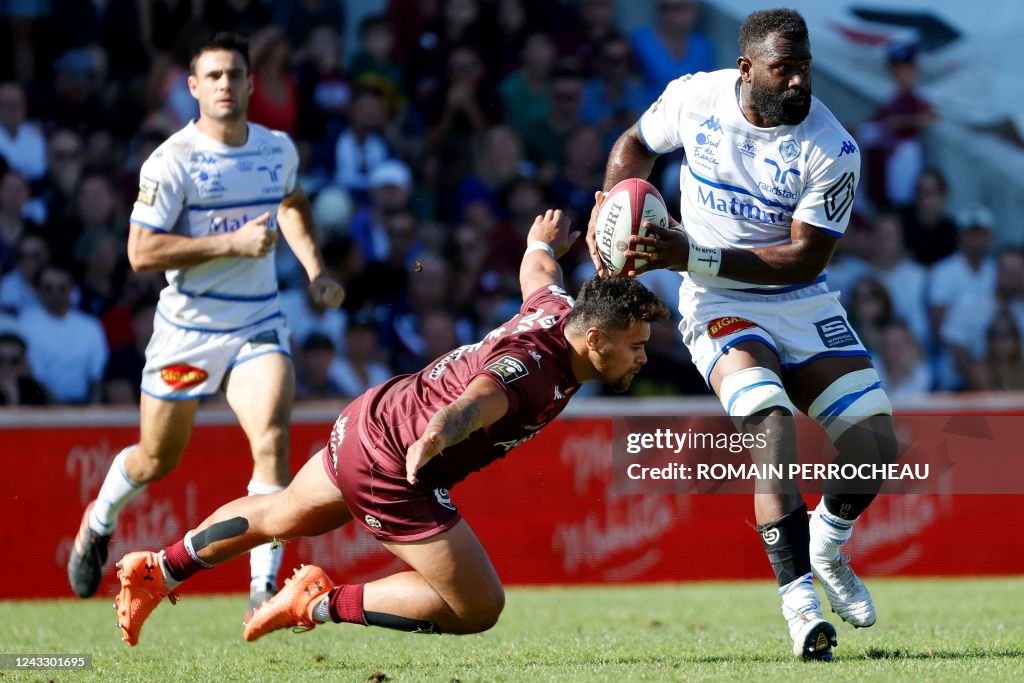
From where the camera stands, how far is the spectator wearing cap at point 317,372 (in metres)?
12.5

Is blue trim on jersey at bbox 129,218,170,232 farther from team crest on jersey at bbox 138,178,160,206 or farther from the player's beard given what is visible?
the player's beard

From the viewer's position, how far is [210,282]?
8266mm

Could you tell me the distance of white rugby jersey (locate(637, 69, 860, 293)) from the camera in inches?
263

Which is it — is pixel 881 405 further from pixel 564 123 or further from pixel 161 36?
pixel 161 36

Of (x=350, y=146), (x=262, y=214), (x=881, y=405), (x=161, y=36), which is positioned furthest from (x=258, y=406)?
(x=161, y=36)

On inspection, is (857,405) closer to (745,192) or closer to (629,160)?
(745,192)

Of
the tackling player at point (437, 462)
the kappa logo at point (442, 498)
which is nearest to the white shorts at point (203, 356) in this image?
the tackling player at point (437, 462)

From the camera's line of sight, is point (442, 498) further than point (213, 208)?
No

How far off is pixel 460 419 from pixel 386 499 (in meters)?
0.84

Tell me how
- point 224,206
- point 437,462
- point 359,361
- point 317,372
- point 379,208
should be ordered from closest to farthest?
1. point 437,462
2. point 224,206
3. point 317,372
4. point 359,361
5. point 379,208

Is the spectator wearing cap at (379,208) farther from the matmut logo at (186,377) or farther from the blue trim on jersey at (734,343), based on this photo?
the blue trim on jersey at (734,343)

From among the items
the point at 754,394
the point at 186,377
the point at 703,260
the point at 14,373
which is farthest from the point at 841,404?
the point at 14,373

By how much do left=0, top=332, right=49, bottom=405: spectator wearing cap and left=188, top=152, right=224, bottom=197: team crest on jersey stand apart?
13.6 ft

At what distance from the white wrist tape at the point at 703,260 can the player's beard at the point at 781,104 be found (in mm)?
726
